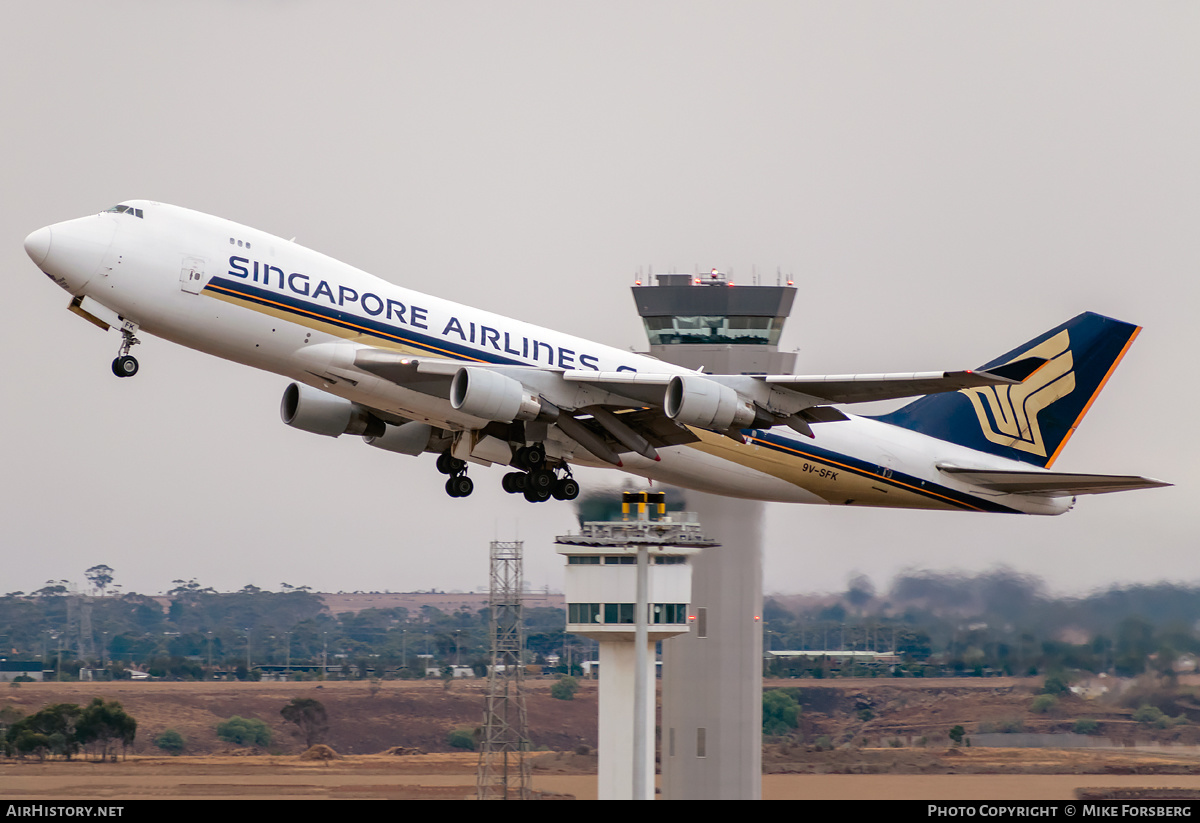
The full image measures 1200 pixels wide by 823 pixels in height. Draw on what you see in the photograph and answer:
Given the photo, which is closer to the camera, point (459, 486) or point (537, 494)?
point (537, 494)

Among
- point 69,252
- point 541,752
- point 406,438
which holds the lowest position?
point 541,752

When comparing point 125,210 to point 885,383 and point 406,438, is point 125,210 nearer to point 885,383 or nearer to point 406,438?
point 406,438

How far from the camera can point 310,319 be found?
92.6 feet

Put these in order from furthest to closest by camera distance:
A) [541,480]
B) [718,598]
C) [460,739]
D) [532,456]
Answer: [460,739] → [718,598] → [541,480] → [532,456]

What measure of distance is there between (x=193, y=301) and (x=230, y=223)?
1807 millimetres

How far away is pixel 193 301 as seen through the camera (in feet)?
89.8

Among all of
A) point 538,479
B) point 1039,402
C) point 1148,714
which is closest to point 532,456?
point 538,479

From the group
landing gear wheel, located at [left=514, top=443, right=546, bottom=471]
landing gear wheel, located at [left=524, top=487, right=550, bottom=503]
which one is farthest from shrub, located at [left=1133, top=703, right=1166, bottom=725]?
landing gear wheel, located at [left=514, top=443, right=546, bottom=471]

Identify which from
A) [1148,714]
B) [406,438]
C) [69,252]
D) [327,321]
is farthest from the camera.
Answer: [1148,714]

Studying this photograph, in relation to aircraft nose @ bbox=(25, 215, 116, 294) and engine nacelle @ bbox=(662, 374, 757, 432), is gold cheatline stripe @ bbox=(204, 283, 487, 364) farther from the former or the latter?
engine nacelle @ bbox=(662, 374, 757, 432)

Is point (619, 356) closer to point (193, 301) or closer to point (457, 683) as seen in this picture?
point (193, 301)

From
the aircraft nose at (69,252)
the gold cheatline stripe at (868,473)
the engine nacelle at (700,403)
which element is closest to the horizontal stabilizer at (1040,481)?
the gold cheatline stripe at (868,473)

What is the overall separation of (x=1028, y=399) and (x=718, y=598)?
530 inches

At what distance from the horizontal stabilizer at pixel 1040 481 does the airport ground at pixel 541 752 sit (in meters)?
9.22
